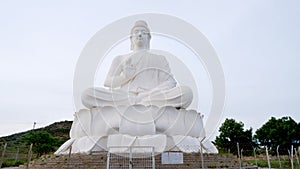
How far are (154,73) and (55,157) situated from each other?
4.83 m

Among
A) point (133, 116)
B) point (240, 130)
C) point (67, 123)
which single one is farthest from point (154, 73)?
point (67, 123)

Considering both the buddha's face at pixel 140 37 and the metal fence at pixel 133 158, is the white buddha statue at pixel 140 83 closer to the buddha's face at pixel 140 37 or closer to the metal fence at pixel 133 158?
the buddha's face at pixel 140 37

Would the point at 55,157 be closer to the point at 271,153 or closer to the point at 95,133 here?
the point at 95,133

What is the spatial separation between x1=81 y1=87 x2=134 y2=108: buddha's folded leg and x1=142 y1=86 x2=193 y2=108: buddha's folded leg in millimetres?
802

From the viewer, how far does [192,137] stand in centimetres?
905

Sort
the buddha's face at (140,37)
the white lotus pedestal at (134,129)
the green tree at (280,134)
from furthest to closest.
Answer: the green tree at (280,134) → the buddha's face at (140,37) → the white lotus pedestal at (134,129)

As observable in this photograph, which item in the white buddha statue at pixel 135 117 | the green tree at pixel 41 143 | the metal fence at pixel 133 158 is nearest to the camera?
the metal fence at pixel 133 158

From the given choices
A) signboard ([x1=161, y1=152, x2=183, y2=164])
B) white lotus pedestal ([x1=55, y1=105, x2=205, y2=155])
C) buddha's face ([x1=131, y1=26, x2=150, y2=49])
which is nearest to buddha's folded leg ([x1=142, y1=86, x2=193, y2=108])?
white lotus pedestal ([x1=55, y1=105, x2=205, y2=155])

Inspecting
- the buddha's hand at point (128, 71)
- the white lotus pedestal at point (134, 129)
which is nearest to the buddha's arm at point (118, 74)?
the buddha's hand at point (128, 71)

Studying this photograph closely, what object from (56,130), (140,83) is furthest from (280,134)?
(56,130)

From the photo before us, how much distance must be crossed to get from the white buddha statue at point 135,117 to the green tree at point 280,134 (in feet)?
47.4

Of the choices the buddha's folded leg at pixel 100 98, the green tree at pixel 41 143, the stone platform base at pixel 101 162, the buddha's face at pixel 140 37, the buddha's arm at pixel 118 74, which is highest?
the buddha's face at pixel 140 37

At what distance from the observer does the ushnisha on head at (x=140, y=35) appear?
37.1 feet

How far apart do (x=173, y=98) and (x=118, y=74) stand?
2732 mm
